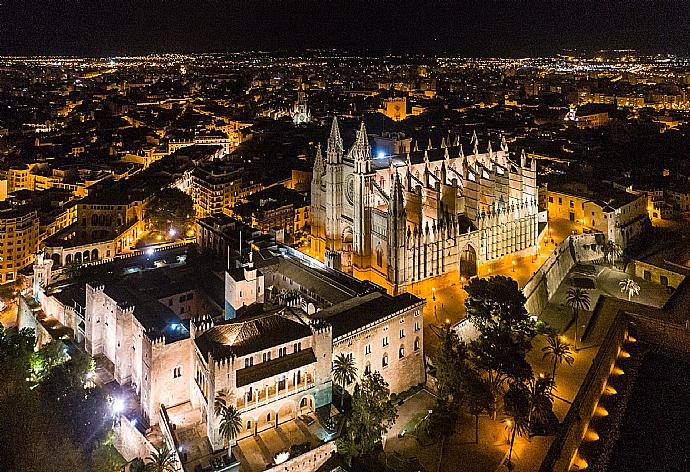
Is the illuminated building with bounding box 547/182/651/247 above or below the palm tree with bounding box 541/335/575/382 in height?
above

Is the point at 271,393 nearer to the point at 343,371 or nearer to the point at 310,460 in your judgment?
the point at 310,460

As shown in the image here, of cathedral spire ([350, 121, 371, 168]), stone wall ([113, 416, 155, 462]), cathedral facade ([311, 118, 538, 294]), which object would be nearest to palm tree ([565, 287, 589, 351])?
cathedral facade ([311, 118, 538, 294])

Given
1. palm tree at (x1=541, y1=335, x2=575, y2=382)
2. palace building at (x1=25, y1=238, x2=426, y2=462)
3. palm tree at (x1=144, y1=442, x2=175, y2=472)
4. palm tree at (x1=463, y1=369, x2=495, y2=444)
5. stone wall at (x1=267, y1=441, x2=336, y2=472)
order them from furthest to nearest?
palm tree at (x1=541, y1=335, x2=575, y2=382) < palm tree at (x1=463, y1=369, x2=495, y2=444) < palace building at (x1=25, y1=238, x2=426, y2=462) < stone wall at (x1=267, y1=441, x2=336, y2=472) < palm tree at (x1=144, y1=442, x2=175, y2=472)

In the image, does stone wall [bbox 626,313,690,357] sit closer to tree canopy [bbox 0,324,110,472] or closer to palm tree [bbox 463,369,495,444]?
palm tree [bbox 463,369,495,444]

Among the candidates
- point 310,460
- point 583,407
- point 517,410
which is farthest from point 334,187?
point 583,407

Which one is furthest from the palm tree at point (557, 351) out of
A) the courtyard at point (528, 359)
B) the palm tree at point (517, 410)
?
the palm tree at point (517, 410)

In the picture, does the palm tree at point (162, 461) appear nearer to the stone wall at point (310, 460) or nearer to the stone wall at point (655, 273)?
the stone wall at point (310, 460)

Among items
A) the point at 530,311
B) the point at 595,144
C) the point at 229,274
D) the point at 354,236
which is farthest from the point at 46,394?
the point at 595,144
